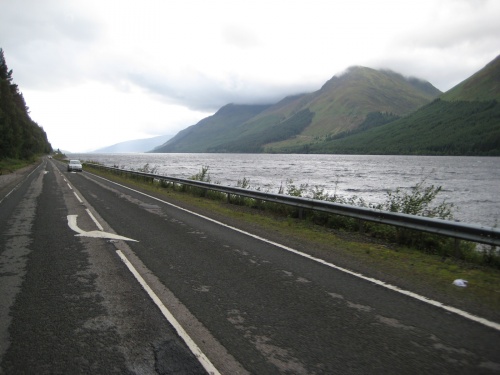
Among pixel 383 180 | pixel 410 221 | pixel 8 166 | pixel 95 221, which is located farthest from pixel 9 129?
pixel 410 221

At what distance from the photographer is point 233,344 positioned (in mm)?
3568

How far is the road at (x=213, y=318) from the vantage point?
129 inches

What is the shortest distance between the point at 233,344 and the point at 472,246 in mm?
6988

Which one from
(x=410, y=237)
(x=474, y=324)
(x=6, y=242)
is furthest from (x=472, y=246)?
(x=6, y=242)

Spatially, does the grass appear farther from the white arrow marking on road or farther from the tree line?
the white arrow marking on road

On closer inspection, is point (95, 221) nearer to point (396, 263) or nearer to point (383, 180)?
point (396, 263)

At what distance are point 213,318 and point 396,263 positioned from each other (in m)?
4.29

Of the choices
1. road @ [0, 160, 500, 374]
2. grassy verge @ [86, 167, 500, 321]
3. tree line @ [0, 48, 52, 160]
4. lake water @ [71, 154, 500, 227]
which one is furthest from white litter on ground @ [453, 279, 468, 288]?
tree line @ [0, 48, 52, 160]

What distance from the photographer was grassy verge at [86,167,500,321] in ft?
16.5

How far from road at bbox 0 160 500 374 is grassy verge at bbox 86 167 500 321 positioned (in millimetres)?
493

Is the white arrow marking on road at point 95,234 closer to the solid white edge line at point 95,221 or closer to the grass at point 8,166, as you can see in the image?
the solid white edge line at point 95,221

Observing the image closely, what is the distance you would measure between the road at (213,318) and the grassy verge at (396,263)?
0.49 metres

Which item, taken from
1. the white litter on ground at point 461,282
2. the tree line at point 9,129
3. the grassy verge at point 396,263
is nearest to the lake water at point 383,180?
the grassy verge at point 396,263

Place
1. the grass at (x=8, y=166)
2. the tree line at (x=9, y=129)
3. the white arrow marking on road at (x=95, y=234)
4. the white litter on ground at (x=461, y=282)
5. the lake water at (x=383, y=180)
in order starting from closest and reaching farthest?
the white litter on ground at (x=461, y=282)
the white arrow marking on road at (x=95, y=234)
the lake water at (x=383, y=180)
the grass at (x=8, y=166)
the tree line at (x=9, y=129)
